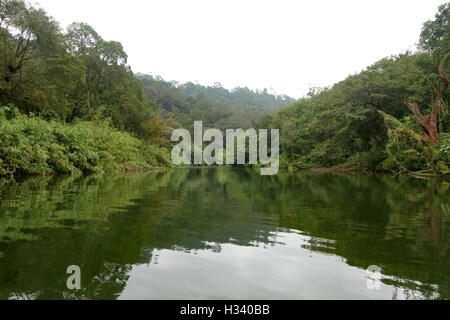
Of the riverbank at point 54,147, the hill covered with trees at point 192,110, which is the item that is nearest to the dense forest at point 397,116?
the riverbank at point 54,147

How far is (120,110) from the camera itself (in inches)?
1126

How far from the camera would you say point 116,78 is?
1088 inches

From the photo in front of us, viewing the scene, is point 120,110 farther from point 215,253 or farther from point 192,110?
point 192,110

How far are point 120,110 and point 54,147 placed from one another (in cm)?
1718

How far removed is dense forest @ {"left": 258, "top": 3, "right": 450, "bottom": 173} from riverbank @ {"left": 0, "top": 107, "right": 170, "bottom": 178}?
564 inches

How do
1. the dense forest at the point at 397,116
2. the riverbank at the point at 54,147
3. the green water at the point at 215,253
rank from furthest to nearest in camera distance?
the dense forest at the point at 397,116 < the riverbank at the point at 54,147 < the green water at the point at 215,253

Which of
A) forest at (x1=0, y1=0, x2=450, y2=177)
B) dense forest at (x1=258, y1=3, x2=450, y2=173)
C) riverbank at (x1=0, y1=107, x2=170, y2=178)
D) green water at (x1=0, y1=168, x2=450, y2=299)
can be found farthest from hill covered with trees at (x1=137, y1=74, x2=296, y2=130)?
green water at (x1=0, y1=168, x2=450, y2=299)

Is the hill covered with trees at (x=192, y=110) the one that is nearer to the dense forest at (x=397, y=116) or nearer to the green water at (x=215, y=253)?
the dense forest at (x=397, y=116)

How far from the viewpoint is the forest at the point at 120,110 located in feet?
43.9

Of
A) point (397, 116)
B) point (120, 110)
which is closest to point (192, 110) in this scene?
point (120, 110)

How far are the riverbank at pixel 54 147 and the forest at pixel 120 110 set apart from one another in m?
0.05

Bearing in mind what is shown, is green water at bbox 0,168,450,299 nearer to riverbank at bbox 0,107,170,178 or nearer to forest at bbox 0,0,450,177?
riverbank at bbox 0,107,170,178

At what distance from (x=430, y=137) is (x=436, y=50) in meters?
6.62

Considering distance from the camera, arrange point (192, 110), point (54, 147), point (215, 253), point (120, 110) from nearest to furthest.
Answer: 1. point (215, 253)
2. point (54, 147)
3. point (120, 110)
4. point (192, 110)
